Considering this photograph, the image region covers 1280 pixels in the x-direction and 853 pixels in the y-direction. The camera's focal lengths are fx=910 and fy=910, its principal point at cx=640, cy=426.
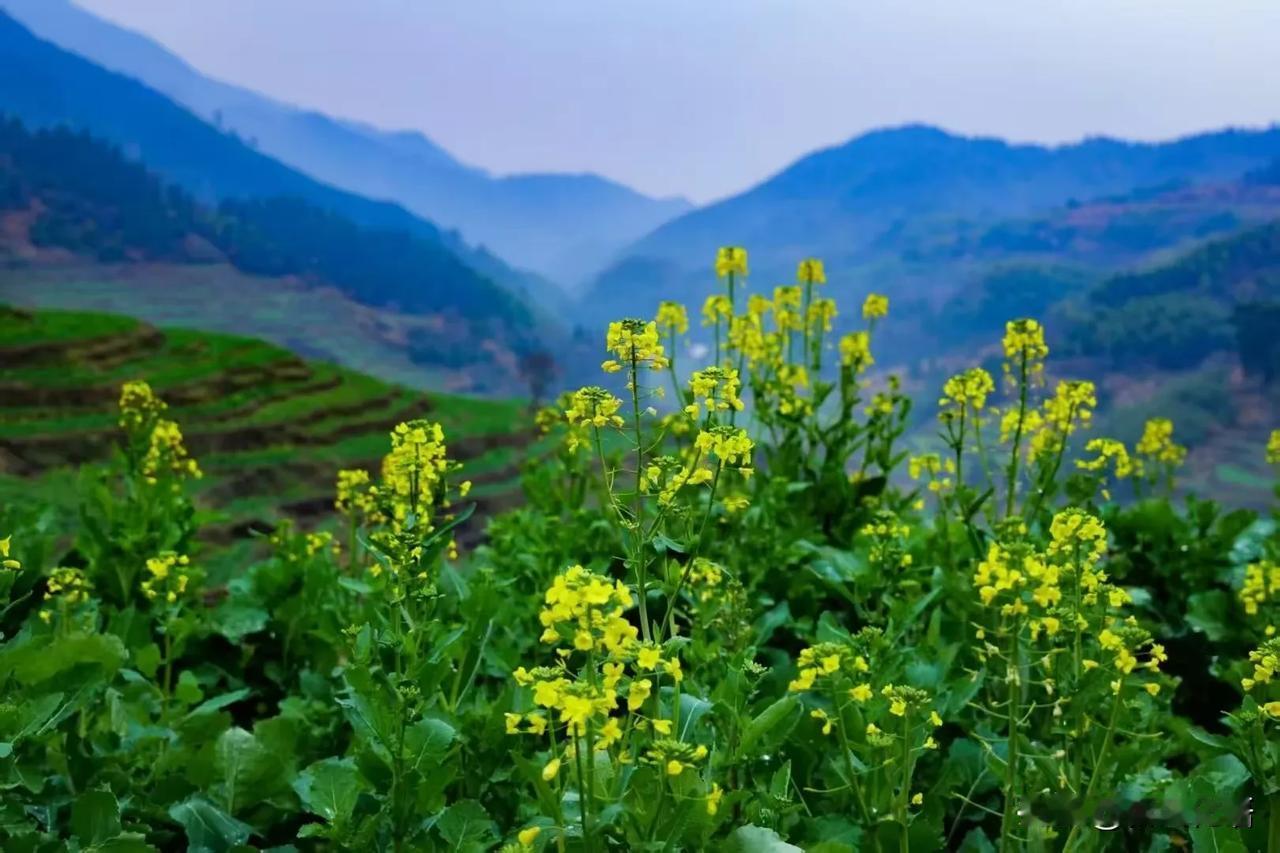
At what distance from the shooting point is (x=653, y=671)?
5.77ft

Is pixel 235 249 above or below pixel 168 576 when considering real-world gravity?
above

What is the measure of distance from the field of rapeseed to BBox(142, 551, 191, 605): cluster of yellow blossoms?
2 cm

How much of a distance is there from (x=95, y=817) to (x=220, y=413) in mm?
40187

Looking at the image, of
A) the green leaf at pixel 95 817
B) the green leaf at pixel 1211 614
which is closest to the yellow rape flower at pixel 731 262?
the green leaf at pixel 1211 614

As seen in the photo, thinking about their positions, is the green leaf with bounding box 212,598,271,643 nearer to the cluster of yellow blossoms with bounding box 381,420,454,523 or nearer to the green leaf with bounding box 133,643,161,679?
the green leaf with bounding box 133,643,161,679

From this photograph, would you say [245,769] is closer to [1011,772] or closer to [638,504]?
[638,504]

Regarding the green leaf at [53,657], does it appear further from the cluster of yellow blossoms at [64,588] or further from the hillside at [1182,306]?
the hillside at [1182,306]

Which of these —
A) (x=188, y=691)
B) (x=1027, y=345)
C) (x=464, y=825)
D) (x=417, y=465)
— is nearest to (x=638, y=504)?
(x=417, y=465)

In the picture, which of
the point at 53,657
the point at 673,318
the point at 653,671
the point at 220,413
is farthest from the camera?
the point at 220,413

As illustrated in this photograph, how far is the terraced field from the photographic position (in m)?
32.0

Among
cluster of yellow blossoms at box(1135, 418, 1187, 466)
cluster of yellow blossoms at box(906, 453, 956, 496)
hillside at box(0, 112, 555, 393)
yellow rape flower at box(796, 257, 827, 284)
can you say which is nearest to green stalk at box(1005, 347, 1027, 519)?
cluster of yellow blossoms at box(906, 453, 956, 496)

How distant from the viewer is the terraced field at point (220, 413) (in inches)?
1261

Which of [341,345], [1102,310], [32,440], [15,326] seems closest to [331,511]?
[32,440]

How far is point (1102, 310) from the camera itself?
413 feet
